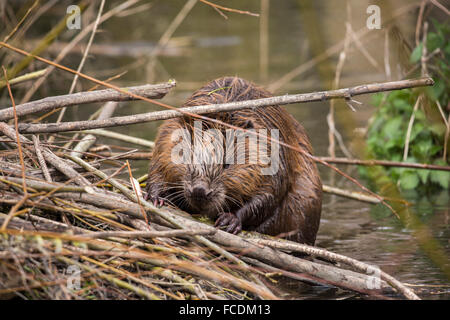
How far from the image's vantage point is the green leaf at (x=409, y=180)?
4.11 metres

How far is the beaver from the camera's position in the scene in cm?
249

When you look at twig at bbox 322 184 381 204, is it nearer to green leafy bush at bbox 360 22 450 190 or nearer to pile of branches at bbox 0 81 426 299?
green leafy bush at bbox 360 22 450 190

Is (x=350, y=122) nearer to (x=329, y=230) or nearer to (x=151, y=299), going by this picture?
(x=151, y=299)

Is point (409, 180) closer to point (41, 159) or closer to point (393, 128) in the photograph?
point (393, 128)

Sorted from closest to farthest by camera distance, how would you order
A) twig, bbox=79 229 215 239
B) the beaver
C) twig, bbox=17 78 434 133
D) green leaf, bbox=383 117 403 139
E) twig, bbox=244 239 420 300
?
twig, bbox=79 229 215 239
twig, bbox=17 78 434 133
twig, bbox=244 239 420 300
the beaver
green leaf, bbox=383 117 403 139

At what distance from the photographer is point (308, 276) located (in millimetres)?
2365

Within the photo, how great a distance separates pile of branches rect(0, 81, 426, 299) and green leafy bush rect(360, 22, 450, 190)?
1.77 m

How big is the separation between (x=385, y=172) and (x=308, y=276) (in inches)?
89.9

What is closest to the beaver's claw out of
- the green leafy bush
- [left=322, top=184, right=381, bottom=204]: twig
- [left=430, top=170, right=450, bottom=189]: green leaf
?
[left=322, top=184, right=381, bottom=204]: twig

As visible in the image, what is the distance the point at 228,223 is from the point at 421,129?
206 cm

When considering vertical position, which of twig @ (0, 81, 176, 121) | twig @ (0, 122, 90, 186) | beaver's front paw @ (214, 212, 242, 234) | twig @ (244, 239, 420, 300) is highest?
twig @ (0, 81, 176, 121)

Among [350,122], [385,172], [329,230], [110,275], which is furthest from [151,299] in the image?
[385,172]

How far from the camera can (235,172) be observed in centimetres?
254

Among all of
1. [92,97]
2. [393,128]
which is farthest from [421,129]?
[92,97]
